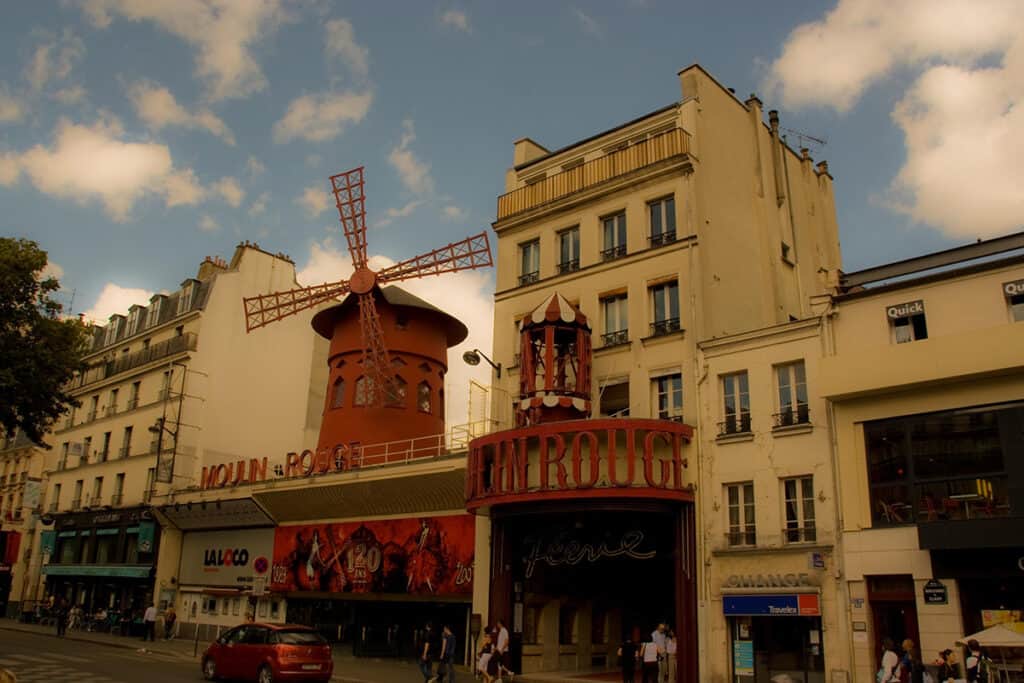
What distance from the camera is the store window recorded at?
14.7 metres

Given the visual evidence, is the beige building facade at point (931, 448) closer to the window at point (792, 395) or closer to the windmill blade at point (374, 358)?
the window at point (792, 395)

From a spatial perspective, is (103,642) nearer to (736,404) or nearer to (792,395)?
(736,404)

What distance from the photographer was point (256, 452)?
3678cm

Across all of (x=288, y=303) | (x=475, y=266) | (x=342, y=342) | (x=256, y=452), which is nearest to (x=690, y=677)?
(x=475, y=266)

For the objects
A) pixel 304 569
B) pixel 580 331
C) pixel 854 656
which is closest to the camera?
pixel 854 656

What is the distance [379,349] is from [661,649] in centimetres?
1522

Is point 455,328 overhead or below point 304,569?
overhead

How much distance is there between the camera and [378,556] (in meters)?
25.4

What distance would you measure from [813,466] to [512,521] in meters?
7.62

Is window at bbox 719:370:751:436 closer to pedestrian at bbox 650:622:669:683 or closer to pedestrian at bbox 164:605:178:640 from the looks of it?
pedestrian at bbox 650:622:669:683

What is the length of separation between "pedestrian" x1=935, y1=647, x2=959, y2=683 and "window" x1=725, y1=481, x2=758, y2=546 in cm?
439

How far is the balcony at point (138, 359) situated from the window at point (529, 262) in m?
17.6

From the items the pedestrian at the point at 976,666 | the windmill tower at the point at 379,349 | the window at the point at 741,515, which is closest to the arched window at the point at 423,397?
the windmill tower at the point at 379,349

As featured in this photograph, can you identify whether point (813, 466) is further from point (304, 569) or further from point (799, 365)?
point (304, 569)
